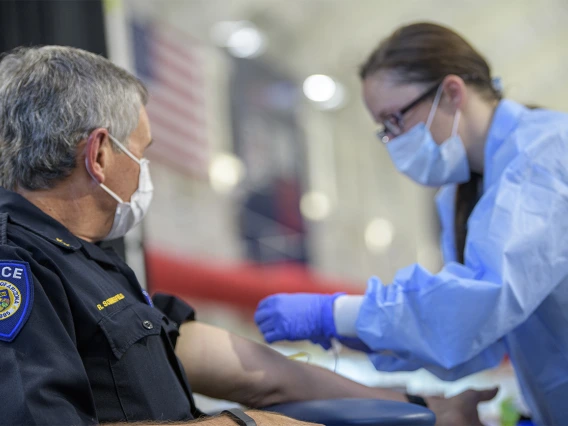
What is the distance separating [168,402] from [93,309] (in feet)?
0.79

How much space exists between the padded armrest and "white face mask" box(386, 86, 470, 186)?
79 cm

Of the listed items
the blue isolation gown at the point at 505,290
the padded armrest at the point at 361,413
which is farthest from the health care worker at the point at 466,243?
the padded armrest at the point at 361,413

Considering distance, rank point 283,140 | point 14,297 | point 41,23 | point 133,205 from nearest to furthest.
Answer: point 14,297 < point 133,205 < point 41,23 < point 283,140

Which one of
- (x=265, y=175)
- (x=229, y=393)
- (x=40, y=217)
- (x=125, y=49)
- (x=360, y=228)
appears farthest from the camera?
(x=360, y=228)


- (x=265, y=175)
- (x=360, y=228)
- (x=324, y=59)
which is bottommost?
(x=360, y=228)

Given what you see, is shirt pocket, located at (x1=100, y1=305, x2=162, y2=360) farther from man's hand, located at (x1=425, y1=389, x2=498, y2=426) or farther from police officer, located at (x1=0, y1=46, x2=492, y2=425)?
man's hand, located at (x1=425, y1=389, x2=498, y2=426)

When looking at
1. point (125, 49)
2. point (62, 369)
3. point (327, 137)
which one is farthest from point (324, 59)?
point (62, 369)

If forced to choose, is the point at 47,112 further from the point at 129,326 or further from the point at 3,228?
the point at 129,326

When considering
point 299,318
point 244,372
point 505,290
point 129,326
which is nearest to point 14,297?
point 129,326

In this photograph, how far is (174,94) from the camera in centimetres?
662

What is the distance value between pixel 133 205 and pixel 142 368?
0.41 m

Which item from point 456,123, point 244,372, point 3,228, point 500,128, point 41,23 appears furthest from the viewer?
point 41,23

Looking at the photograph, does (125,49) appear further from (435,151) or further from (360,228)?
(360,228)

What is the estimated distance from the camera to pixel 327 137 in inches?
448
